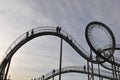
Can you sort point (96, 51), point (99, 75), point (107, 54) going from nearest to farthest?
point (96, 51) → point (107, 54) → point (99, 75)

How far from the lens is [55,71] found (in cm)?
2986

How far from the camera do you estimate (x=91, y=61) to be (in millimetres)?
25484

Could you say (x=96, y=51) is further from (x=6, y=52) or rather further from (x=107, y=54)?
(x=6, y=52)

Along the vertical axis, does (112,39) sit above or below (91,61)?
above

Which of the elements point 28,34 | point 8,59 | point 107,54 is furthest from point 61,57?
point 107,54

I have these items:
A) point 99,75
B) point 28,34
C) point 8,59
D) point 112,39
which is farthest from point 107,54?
point 8,59

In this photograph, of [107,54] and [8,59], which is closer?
[8,59]

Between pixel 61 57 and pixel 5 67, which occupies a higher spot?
pixel 61 57

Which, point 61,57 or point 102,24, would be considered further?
point 102,24

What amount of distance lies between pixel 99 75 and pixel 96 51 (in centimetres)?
609

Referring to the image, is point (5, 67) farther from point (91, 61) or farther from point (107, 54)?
point (107, 54)

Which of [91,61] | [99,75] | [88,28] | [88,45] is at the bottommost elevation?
[99,75]

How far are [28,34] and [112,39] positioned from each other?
13.0 m

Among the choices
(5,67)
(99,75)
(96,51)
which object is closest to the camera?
(5,67)
